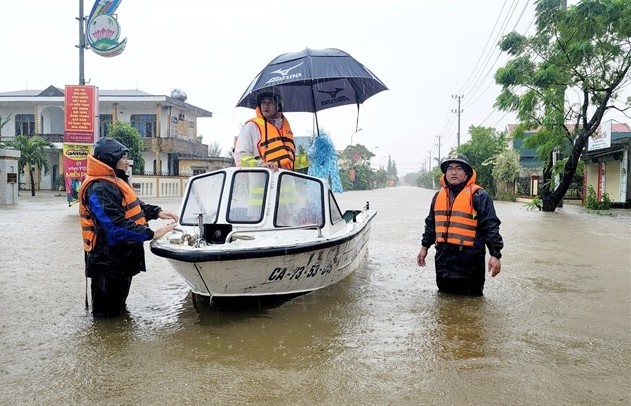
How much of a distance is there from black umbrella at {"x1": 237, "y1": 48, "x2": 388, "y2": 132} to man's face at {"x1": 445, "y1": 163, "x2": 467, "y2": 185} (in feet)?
5.95

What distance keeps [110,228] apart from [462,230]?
351 centimetres

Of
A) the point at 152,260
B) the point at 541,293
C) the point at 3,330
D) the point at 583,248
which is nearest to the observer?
the point at 3,330

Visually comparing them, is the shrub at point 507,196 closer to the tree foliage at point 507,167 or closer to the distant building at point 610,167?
the tree foliage at point 507,167

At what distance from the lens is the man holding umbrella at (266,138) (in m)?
5.81

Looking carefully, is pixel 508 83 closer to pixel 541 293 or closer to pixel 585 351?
pixel 541 293

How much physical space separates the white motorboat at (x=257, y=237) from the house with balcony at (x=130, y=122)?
107 ft

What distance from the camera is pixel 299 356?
12.5 feet

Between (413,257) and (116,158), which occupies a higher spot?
(116,158)

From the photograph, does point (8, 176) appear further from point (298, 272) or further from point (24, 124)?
point (24, 124)

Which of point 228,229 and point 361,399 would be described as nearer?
point 361,399

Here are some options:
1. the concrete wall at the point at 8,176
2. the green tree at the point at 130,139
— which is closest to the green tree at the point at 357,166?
the green tree at the point at 130,139

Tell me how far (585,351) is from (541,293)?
6.95 ft

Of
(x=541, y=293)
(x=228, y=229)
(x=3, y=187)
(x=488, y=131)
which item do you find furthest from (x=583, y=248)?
(x=488, y=131)

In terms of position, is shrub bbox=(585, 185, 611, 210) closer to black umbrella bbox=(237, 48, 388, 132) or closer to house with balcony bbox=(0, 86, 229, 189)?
black umbrella bbox=(237, 48, 388, 132)
